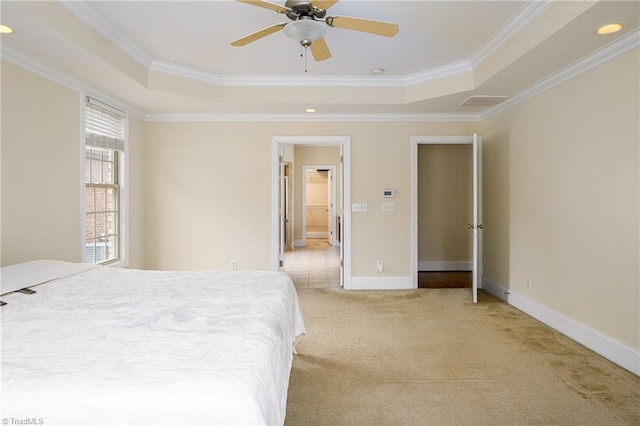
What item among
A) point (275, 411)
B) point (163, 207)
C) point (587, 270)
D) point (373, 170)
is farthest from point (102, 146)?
point (587, 270)

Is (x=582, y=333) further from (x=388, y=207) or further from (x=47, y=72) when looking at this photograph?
(x=47, y=72)

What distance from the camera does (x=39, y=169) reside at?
2.90 meters

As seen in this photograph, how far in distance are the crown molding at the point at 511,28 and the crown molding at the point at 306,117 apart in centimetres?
119

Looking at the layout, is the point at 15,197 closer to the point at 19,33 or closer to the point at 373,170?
the point at 19,33

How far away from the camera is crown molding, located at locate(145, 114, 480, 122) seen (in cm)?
467

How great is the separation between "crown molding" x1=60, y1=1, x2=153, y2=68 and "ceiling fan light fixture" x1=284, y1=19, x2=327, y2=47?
1585 millimetres

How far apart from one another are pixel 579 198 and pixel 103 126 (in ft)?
16.0

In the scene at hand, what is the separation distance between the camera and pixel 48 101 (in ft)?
9.81

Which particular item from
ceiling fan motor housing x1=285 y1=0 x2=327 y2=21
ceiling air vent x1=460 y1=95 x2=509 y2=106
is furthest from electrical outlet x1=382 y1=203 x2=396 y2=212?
ceiling fan motor housing x1=285 y1=0 x2=327 y2=21

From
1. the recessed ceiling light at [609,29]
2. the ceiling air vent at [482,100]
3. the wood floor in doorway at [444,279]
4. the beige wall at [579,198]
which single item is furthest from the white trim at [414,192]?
the recessed ceiling light at [609,29]

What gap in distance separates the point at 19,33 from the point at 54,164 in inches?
43.9

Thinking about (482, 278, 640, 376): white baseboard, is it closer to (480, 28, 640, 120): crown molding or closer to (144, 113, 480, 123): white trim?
(480, 28, 640, 120): crown molding

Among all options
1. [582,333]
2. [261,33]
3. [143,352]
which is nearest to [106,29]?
[261,33]

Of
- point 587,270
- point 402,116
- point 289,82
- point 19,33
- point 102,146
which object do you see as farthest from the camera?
point 402,116
